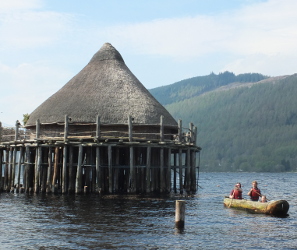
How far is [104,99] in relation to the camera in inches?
1897

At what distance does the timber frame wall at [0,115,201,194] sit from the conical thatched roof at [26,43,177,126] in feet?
3.73

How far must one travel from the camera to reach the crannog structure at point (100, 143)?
141 ft

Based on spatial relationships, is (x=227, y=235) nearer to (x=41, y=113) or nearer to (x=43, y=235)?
(x=43, y=235)

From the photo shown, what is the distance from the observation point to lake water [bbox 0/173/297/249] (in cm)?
2509

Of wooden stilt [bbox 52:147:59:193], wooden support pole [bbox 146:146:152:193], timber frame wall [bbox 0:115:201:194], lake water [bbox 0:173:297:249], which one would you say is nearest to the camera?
lake water [bbox 0:173:297:249]

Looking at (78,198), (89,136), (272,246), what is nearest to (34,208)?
(78,198)

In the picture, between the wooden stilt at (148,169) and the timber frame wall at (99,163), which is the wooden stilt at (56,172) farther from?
the wooden stilt at (148,169)

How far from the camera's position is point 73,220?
1215 inches

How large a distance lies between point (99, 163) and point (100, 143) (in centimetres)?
148

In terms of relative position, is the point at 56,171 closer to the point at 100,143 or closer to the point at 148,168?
the point at 100,143

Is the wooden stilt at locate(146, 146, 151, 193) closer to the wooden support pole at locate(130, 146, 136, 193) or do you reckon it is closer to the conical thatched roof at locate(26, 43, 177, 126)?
the wooden support pole at locate(130, 146, 136, 193)

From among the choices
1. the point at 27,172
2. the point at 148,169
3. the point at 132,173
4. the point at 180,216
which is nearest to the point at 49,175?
the point at 27,172

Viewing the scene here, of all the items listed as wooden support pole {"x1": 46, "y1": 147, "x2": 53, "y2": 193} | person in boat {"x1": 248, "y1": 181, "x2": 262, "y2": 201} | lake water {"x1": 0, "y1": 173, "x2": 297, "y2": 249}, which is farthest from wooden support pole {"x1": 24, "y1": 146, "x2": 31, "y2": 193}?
person in boat {"x1": 248, "y1": 181, "x2": 262, "y2": 201}

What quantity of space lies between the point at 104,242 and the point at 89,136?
66.2 ft
